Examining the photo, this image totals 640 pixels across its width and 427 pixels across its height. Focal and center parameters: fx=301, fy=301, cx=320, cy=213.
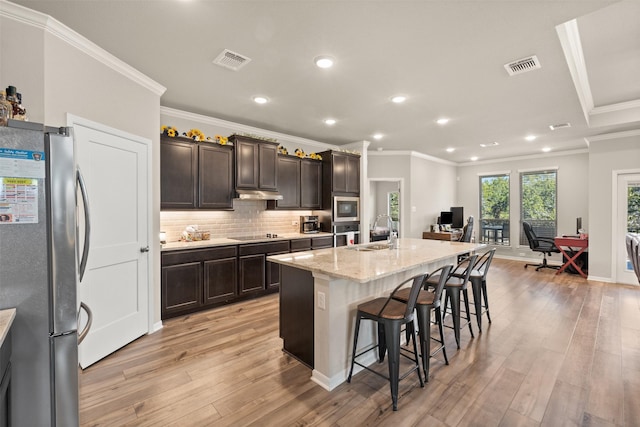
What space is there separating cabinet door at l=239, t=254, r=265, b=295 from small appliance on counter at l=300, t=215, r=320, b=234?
50.7 inches

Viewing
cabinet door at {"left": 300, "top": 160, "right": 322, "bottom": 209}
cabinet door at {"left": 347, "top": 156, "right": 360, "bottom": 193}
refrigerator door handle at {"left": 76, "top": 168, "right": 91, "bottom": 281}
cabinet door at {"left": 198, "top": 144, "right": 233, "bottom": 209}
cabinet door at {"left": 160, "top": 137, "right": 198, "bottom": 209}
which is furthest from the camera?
cabinet door at {"left": 347, "top": 156, "right": 360, "bottom": 193}

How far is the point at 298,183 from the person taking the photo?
546 cm

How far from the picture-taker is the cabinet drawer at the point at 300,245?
196 inches

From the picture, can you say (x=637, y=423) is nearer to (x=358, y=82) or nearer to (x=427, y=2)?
(x=427, y=2)

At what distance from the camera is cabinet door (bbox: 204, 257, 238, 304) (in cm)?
395

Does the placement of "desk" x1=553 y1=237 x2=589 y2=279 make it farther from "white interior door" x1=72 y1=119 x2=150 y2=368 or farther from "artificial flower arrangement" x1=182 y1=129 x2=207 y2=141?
"white interior door" x1=72 y1=119 x2=150 y2=368

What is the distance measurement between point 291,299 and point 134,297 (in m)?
1.72

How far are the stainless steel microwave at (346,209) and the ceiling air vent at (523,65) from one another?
3364mm

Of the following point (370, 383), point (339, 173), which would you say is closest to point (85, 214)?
point (370, 383)

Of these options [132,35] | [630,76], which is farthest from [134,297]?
[630,76]

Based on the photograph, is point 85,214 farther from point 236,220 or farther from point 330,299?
point 236,220

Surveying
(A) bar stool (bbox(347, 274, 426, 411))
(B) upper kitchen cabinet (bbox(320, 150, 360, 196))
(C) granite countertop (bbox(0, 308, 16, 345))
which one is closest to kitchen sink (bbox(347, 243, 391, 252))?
(A) bar stool (bbox(347, 274, 426, 411))

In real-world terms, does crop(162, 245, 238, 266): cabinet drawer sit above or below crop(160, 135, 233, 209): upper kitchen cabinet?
below

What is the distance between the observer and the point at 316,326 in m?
2.40
